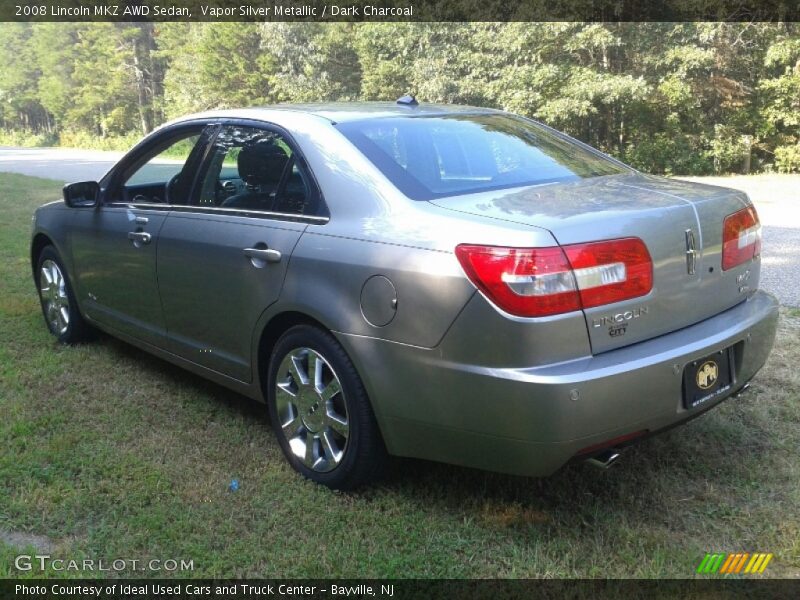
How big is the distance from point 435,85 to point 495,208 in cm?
2180

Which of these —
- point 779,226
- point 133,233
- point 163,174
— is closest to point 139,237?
point 133,233

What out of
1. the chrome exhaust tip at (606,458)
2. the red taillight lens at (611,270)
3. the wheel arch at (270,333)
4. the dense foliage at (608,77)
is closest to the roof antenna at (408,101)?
the wheel arch at (270,333)

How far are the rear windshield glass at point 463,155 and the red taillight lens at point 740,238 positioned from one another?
2.03ft

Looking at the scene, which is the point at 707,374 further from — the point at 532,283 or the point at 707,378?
the point at 532,283

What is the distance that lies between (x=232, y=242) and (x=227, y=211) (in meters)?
0.23

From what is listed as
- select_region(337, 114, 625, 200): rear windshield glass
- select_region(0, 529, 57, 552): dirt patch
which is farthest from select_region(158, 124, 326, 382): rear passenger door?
select_region(0, 529, 57, 552): dirt patch

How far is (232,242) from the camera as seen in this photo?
11.2 feet

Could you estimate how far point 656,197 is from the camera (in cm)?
285

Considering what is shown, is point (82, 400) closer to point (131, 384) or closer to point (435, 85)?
point (131, 384)

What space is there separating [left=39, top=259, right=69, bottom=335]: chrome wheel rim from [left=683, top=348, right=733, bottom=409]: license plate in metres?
4.03

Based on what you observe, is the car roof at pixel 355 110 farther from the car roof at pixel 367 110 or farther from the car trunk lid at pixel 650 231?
the car trunk lid at pixel 650 231

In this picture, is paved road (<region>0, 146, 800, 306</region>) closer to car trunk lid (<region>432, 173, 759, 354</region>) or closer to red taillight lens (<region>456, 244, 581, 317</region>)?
car trunk lid (<region>432, 173, 759, 354</region>)

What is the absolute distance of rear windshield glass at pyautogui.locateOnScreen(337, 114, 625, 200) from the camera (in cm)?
303

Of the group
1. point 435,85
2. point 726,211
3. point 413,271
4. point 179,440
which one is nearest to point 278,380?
point 179,440
